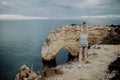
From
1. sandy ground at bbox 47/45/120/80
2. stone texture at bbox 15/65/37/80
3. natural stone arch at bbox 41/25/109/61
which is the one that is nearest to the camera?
stone texture at bbox 15/65/37/80

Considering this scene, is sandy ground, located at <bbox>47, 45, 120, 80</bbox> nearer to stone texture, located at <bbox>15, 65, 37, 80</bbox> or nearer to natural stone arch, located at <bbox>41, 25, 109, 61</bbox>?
stone texture, located at <bbox>15, 65, 37, 80</bbox>

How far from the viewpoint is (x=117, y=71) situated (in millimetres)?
10891

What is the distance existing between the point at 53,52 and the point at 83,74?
22683 mm

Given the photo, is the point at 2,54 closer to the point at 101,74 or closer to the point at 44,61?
the point at 44,61

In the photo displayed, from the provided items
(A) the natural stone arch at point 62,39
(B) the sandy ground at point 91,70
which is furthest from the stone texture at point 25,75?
(A) the natural stone arch at point 62,39

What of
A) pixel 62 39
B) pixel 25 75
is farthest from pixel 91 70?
pixel 62 39

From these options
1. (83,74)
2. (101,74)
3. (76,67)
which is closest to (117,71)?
(101,74)

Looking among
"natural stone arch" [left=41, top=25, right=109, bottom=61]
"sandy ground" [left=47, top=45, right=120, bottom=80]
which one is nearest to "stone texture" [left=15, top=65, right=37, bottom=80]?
"sandy ground" [left=47, top=45, right=120, bottom=80]

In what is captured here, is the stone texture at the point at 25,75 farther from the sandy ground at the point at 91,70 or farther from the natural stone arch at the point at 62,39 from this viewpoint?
the natural stone arch at the point at 62,39

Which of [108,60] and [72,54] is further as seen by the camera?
[72,54]

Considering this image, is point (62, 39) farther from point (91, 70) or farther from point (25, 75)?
point (25, 75)

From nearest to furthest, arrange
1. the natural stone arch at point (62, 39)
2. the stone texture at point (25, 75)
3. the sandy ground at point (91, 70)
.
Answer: the stone texture at point (25, 75) → the sandy ground at point (91, 70) → the natural stone arch at point (62, 39)

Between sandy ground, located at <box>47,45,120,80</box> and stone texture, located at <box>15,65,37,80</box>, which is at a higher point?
stone texture, located at <box>15,65,37,80</box>

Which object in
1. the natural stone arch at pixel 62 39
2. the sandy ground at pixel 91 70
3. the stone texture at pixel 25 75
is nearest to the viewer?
the stone texture at pixel 25 75
